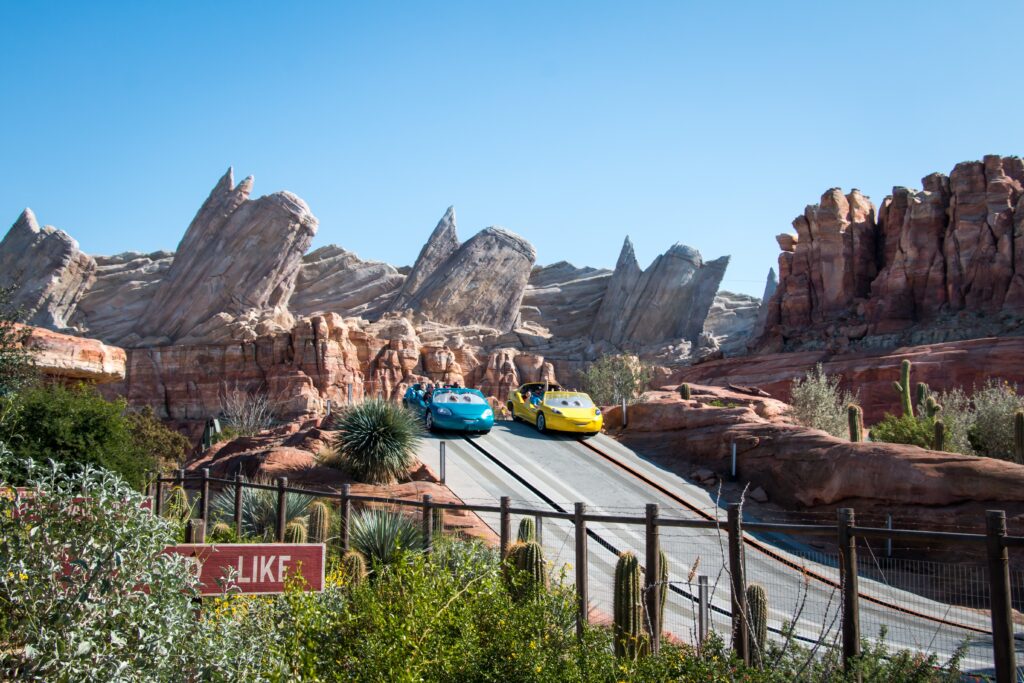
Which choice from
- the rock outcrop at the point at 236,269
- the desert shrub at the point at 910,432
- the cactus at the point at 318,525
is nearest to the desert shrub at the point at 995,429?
the desert shrub at the point at 910,432

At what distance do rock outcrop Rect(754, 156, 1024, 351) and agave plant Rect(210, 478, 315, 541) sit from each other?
159 ft

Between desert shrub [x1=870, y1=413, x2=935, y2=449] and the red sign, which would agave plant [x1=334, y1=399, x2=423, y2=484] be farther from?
the red sign

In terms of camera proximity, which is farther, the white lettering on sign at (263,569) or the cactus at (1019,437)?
the cactus at (1019,437)

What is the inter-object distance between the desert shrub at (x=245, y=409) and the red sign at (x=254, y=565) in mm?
33498

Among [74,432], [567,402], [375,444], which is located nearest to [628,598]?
[74,432]

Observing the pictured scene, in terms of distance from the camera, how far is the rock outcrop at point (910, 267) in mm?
59562

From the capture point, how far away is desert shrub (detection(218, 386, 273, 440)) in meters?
41.3

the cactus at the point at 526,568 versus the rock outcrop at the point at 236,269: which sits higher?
the rock outcrop at the point at 236,269

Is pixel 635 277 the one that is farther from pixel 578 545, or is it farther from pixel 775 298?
pixel 578 545

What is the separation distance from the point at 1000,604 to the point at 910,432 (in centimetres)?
2148

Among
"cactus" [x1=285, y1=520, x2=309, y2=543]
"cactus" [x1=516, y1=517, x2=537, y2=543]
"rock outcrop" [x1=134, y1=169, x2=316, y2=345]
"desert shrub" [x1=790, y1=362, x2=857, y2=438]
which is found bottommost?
"cactus" [x1=285, y1=520, x2=309, y2=543]

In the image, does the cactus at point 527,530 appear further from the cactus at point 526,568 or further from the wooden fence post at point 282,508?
the wooden fence post at point 282,508

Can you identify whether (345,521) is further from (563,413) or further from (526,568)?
(563,413)

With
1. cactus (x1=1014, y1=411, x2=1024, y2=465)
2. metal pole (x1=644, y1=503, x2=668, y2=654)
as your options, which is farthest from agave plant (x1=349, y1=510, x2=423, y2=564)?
cactus (x1=1014, y1=411, x2=1024, y2=465)
